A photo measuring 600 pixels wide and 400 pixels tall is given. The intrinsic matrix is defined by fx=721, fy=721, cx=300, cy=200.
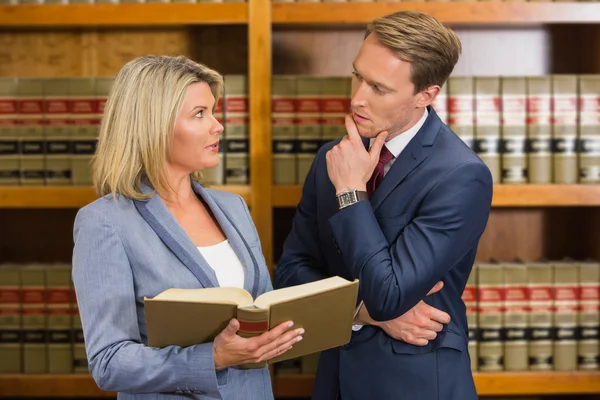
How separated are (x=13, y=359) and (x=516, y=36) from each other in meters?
2.05

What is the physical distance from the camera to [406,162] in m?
1.42

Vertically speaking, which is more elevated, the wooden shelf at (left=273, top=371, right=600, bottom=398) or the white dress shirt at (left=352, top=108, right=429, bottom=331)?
the white dress shirt at (left=352, top=108, right=429, bottom=331)

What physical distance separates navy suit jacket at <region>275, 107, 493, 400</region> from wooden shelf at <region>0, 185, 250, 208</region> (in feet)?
2.90

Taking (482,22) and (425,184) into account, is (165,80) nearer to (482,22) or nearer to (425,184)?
(425,184)

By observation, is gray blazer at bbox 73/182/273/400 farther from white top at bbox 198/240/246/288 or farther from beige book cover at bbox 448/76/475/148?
beige book cover at bbox 448/76/475/148

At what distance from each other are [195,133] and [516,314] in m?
1.38

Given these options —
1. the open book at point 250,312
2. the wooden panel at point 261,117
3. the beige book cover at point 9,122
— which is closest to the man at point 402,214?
the open book at point 250,312

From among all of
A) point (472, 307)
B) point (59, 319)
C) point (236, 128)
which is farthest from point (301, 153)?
point (59, 319)

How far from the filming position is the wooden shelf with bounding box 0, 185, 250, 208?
2279 mm

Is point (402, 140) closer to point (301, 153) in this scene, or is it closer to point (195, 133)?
point (195, 133)

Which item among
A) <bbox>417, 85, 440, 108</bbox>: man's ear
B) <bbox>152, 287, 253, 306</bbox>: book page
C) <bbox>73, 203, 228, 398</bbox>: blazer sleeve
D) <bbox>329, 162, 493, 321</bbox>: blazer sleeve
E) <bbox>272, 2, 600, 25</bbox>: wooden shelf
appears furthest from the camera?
<bbox>272, 2, 600, 25</bbox>: wooden shelf

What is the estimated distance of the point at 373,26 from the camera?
1420mm

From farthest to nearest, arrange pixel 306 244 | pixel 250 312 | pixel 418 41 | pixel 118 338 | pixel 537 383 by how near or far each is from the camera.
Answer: pixel 537 383 < pixel 306 244 < pixel 418 41 < pixel 118 338 < pixel 250 312

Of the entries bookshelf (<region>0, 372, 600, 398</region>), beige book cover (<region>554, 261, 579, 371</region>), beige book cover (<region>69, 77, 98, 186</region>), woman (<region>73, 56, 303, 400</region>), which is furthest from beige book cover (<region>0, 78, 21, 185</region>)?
beige book cover (<region>554, 261, 579, 371</region>)
